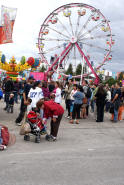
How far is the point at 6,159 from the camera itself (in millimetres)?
4703

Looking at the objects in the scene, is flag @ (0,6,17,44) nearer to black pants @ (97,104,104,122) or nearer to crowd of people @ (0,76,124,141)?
crowd of people @ (0,76,124,141)

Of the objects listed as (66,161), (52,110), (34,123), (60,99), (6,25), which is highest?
(6,25)

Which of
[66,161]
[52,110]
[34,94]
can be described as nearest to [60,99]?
[34,94]

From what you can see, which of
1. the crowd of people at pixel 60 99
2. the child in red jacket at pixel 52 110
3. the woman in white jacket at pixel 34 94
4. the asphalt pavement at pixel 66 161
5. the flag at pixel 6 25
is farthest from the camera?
the flag at pixel 6 25

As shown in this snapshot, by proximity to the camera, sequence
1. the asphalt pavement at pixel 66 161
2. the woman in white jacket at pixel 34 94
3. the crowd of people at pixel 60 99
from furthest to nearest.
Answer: the woman in white jacket at pixel 34 94, the crowd of people at pixel 60 99, the asphalt pavement at pixel 66 161

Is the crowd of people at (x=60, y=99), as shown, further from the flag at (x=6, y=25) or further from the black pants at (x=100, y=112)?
the flag at (x=6, y=25)

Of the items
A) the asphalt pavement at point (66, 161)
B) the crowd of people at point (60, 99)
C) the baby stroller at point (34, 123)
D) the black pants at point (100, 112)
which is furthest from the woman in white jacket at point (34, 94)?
the black pants at point (100, 112)

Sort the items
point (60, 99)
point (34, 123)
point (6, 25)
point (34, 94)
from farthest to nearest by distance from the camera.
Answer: point (6, 25) → point (60, 99) → point (34, 94) → point (34, 123)

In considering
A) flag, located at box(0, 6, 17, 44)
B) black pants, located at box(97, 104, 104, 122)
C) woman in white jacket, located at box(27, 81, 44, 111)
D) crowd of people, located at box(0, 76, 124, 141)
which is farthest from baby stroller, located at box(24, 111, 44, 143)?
flag, located at box(0, 6, 17, 44)

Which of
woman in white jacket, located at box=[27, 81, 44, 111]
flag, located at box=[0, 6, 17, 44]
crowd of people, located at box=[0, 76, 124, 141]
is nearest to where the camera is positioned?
crowd of people, located at box=[0, 76, 124, 141]

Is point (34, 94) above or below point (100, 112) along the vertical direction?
above

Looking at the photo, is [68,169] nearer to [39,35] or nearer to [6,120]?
[6,120]

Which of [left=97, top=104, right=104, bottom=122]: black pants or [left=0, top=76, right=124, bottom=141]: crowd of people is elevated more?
[left=0, top=76, right=124, bottom=141]: crowd of people

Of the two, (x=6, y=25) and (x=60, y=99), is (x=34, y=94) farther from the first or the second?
(x=6, y=25)
